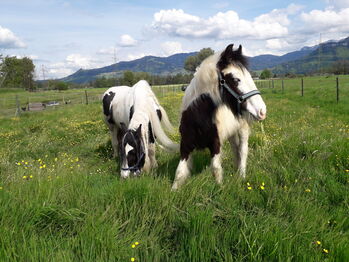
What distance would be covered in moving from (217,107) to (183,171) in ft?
3.55

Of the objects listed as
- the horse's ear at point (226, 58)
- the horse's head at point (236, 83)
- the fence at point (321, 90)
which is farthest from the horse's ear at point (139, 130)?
the fence at point (321, 90)

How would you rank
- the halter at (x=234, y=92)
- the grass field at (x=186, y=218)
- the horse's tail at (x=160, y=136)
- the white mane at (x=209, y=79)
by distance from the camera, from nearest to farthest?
the grass field at (x=186, y=218), the halter at (x=234, y=92), the white mane at (x=209, y=79), the horse's tail at (x=160, y=136)

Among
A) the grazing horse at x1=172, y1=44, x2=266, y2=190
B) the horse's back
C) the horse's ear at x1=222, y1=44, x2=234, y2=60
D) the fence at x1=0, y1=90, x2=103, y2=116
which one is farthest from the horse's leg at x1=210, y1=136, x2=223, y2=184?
the fence at x1=0, y1=90, x2=103, y2=116

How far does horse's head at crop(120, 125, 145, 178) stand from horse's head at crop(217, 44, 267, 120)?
5.47ft

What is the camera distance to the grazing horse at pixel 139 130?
4.23 metres

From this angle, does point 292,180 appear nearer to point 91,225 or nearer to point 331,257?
point 331,257

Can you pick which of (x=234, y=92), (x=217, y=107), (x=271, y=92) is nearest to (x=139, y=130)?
(x=217, y=107)

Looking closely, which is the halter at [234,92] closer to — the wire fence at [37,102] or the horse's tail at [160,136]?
the horse's tail at [160,136]

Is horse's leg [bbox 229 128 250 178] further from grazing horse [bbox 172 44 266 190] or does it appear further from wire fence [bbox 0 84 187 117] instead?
wire fence [bbox 0 84 187 117]

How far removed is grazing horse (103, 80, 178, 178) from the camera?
423cm

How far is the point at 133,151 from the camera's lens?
424cm

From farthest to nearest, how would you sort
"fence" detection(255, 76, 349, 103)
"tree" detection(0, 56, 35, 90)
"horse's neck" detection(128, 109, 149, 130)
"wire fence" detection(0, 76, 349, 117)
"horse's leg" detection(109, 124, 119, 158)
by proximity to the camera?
"tree" detection(0, 56, 35, 90), "wire fence" detection(0, 76, 349, 117), "fence" detection(255, 76, 349, 103), "horse's leg" detection(109, 124, 119, 158), "horse's neck" detection(128, 109, 149, 130)

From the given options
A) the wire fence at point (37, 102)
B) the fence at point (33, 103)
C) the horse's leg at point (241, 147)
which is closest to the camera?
the horse's leg at point (241, 147)

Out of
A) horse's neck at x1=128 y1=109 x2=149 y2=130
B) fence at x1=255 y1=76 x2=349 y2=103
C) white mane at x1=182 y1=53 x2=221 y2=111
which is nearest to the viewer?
white mane at x1=182 y1=53 x2=221 y2=111
